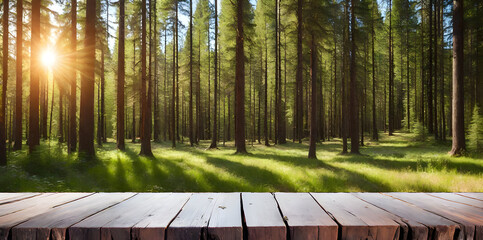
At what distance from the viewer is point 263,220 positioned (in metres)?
1.33

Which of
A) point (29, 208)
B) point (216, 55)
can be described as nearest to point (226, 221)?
point (29, 208)

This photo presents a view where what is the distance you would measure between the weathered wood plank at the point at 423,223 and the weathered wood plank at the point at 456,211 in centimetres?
6

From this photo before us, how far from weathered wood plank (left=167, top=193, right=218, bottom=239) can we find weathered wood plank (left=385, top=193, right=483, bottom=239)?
1366mm

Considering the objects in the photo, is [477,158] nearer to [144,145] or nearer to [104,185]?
[104,185]

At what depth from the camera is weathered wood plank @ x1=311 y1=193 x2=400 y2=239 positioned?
4.09 ft

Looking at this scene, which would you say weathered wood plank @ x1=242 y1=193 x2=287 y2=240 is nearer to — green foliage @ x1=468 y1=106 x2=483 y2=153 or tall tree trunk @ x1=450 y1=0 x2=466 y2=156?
tall tree trunk @ x1=450 y1=0 x2=466 y2=156

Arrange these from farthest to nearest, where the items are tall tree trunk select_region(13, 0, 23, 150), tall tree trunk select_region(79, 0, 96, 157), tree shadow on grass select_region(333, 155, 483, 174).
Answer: tall tree trunk select_region(13, 0, 23, 150) < tall tree trunk select_region(79, 0, 96, 157) < tree shadow on grass select_region(333, 155, 483, 174)

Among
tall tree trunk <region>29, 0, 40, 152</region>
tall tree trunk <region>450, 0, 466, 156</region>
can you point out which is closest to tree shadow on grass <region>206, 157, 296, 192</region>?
tall tree trunk <region>29, 0, 40, 152</region>

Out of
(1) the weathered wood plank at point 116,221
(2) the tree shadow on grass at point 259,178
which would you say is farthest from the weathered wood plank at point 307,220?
(2) the tree shadow on grass at point 259,178

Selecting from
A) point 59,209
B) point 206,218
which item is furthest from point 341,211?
point 59,209

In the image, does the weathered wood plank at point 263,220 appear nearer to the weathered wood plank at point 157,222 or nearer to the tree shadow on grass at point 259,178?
the weathered wood plank at point 157,222

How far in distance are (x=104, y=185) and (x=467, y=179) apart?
38.4 ft

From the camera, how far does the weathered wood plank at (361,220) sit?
1.25 m

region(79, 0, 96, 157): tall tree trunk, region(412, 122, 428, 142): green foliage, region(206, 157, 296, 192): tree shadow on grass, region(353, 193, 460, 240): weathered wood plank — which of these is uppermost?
region(79, 0, 96, 157): tall tree trunk
